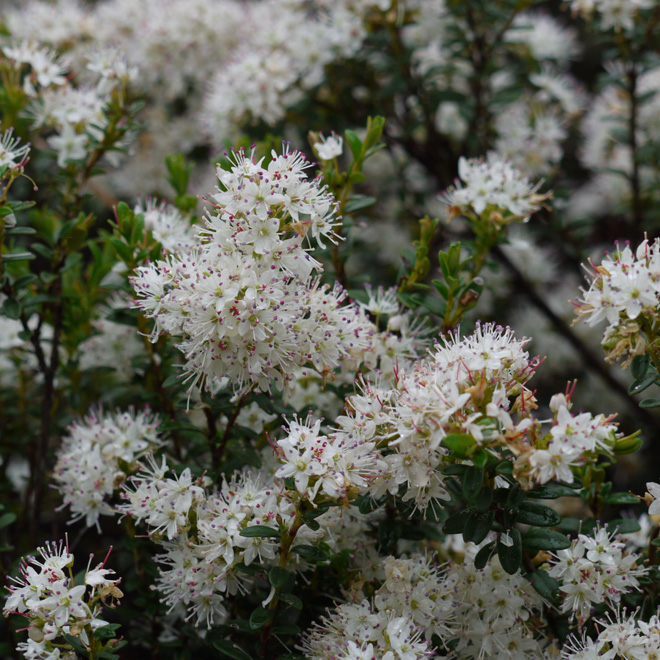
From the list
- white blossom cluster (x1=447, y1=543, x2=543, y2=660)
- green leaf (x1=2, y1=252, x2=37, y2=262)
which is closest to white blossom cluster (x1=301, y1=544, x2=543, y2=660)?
white blossom cluster (x1=447, y1=543, x2=543, y2=660)

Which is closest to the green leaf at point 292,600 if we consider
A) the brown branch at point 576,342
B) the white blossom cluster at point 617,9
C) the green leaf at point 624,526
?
the green leaf at point 624,526

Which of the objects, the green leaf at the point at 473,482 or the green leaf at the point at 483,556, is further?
the green leaf at the point at 483,556

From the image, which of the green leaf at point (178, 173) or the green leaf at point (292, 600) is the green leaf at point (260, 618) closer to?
the green leaf at point (292, 600)

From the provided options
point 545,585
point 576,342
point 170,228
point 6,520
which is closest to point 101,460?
point 6,520

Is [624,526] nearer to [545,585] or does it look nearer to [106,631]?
[545,585]

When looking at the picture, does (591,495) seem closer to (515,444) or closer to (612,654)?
(612,654)

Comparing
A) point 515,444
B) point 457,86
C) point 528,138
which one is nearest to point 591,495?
point 515,444

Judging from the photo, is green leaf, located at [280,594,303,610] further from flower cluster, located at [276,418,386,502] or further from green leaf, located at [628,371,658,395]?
green leaf, located at [628,371,658,395]
